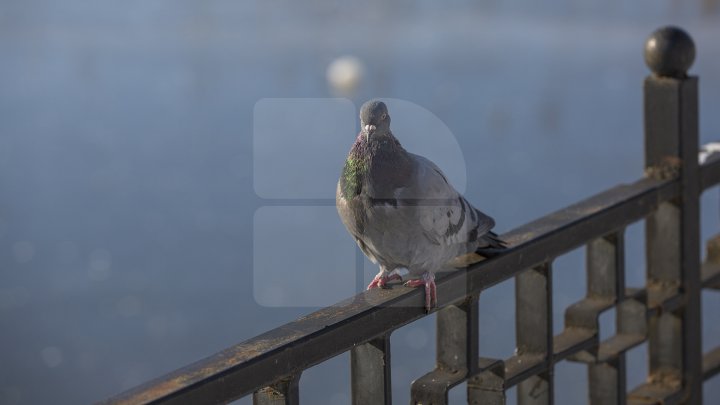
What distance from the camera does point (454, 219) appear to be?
1.63m

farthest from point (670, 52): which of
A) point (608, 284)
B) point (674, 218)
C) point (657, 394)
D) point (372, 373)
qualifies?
point (372, 373)

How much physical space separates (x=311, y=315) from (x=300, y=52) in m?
4.81

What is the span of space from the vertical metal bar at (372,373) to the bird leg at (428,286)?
9cm

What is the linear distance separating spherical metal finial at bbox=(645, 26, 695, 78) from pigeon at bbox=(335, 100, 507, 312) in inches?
28.7

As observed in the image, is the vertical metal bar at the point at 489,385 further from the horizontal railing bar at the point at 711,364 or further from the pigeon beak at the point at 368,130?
the horizontal railing bar at the point at 711,364

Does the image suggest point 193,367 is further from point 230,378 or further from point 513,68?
point 513,68

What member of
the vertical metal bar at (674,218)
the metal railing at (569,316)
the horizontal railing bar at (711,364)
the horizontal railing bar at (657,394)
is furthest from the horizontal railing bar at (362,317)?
the horizontal railing bar at (711,364)

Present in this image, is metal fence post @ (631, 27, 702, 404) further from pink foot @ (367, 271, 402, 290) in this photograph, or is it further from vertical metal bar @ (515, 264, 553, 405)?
pink foot @ (367, 271, 402, 290)

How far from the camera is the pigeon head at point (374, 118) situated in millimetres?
1516

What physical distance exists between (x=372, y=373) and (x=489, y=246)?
33 centimetres

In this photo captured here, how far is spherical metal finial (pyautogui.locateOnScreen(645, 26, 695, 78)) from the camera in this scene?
2178mm

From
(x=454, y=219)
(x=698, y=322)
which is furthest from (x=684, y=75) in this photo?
(x=454, y=219)

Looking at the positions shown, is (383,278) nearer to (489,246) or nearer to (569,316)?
(489,246)

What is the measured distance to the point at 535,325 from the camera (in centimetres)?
185
